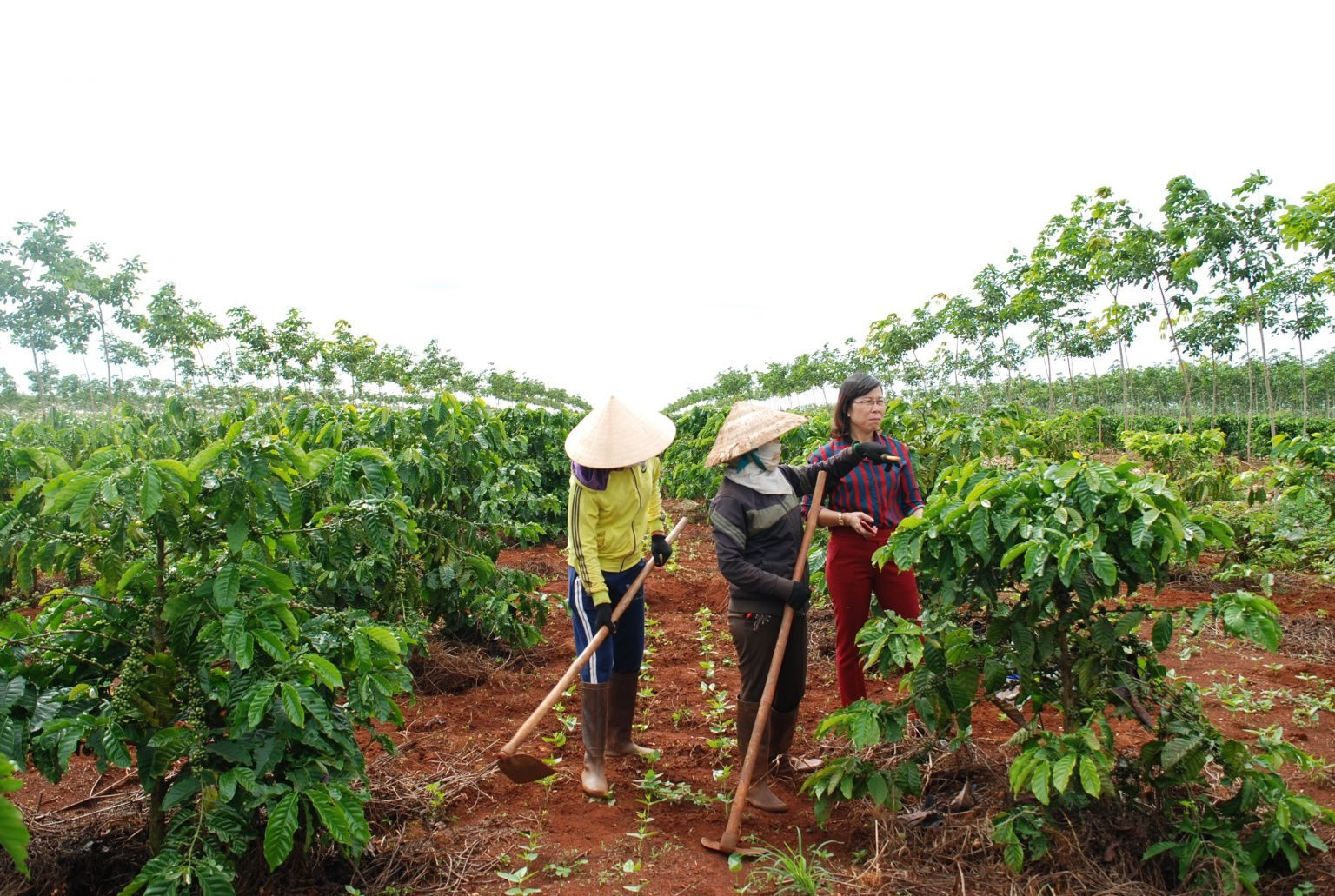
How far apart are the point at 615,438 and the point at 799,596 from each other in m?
1.02

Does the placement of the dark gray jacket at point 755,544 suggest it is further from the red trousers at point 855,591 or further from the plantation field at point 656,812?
the plantation field at point 656,812

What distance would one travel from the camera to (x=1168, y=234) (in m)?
12.4

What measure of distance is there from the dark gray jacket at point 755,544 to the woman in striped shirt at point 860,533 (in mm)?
337

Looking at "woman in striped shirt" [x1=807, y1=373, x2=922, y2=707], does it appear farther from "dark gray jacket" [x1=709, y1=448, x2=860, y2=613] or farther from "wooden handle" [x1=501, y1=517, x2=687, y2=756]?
"wooden handle" [x1=501, y1=517, x2=687, y2=756]

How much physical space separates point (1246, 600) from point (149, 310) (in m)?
27.3

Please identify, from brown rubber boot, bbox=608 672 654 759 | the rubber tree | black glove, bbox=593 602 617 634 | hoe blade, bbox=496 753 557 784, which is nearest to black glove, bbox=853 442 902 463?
black glove, bbox=593 602 617 634

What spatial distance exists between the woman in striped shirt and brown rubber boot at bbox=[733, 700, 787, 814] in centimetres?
58

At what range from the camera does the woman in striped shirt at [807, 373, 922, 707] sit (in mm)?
3459

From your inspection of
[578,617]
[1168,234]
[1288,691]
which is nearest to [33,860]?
[578,617]

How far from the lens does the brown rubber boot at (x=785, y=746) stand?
324 centimetres

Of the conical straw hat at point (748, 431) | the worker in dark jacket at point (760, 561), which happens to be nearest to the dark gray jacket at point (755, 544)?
the worker in dark jacket at point (760, 561)

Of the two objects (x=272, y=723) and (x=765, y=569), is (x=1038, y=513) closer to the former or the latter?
(x=765, y=569)

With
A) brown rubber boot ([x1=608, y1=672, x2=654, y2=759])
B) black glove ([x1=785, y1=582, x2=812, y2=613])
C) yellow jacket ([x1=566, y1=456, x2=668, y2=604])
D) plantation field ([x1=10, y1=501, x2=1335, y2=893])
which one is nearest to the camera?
plantation field ([x1=10, y1=501, x2=1335, y2=893])

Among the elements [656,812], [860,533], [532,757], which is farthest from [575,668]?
[860,533]
